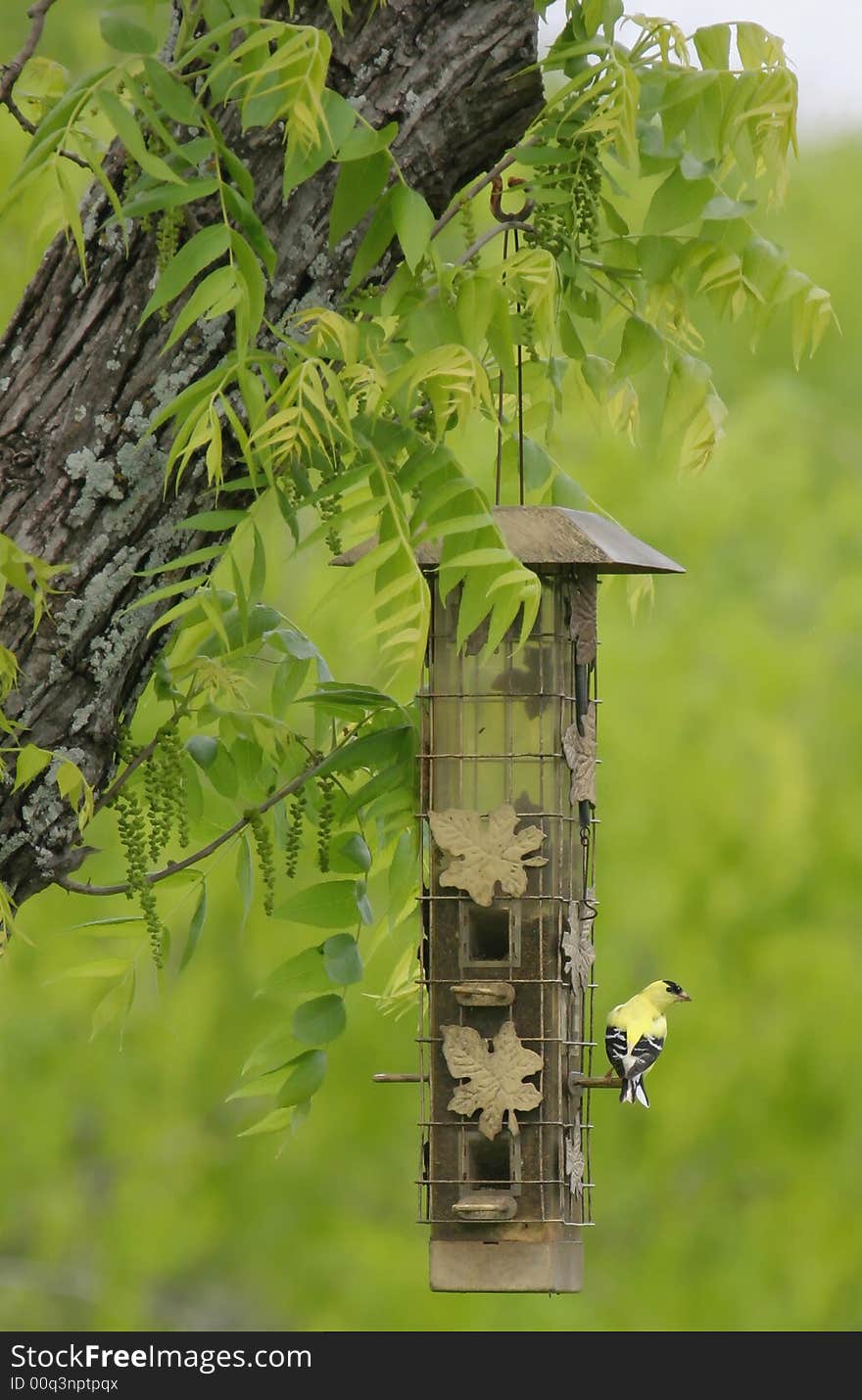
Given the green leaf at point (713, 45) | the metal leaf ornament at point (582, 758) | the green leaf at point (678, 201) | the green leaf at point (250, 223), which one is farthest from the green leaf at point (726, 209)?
the metal leaf ornament at point (582, 758)

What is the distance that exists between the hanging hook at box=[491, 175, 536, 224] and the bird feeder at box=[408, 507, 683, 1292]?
2.04 ft

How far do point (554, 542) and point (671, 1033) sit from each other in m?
7.02

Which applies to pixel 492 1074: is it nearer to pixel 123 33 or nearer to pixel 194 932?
pixel 194 932

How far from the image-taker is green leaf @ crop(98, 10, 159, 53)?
352 centimetres

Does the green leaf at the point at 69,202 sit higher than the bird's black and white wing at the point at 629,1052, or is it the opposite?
the green leaf at the point at 69,202

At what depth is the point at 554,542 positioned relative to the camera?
→ 4574mm

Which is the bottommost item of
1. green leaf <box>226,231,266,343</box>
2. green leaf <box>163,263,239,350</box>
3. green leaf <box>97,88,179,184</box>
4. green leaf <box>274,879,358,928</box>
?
green leaf <box>274,879,358,928</box>

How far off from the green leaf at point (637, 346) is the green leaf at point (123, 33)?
4.56 feet

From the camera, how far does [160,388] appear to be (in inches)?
156

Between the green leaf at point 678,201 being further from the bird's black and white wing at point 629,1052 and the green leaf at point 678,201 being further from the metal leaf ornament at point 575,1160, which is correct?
the metal leaf ornament at point 575,1160

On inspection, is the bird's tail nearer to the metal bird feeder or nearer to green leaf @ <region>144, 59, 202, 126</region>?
the metal bird feeder

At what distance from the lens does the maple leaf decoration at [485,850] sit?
459 cm

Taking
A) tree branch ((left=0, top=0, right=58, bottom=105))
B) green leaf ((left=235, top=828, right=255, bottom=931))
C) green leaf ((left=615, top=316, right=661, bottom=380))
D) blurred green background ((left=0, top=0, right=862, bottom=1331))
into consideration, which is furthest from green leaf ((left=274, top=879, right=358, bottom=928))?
blurred green background ((left=0, top=0, right=862, bottom=1331))

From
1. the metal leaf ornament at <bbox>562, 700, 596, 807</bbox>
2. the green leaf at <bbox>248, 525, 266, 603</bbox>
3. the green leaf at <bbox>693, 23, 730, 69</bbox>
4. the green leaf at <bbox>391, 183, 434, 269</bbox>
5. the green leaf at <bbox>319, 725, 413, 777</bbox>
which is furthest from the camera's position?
the metal leaf ornament at <bbox>562, 700, 596, 807</bbox>
